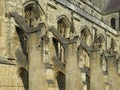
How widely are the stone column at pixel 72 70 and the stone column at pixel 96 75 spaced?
3.44 metres

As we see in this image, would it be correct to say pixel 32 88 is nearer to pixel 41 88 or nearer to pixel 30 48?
pixel 41 88

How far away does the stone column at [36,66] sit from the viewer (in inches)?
645

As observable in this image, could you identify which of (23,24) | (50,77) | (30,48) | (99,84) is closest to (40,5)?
(23,24)

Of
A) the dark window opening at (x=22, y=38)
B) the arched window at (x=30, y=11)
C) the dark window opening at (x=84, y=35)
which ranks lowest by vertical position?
the dark window opening at (x=22, y=38)

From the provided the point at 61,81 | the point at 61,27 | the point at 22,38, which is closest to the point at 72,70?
the point at 61,81

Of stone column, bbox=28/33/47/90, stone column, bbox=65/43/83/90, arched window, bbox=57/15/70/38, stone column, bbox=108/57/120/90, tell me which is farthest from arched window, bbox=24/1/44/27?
stone column, bbox=108/57/120/90

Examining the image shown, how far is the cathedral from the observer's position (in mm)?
16828

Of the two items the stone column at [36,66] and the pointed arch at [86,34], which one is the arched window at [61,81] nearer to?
the stone column at [36,66]

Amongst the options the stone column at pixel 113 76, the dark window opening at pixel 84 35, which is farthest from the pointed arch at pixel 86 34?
the stone column at pixel 113 76

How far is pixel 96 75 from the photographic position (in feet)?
74.0

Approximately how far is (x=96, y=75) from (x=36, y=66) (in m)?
7.21

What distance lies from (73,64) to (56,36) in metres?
2.36

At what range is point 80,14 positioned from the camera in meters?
25.8

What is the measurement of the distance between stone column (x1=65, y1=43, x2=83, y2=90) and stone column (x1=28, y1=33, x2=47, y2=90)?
10.4 ft
